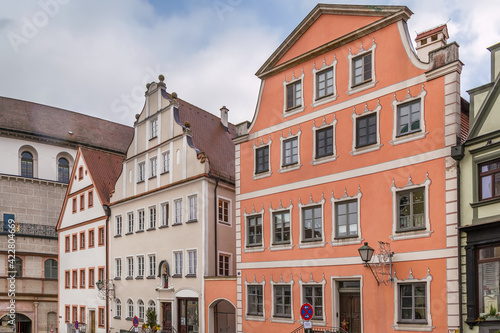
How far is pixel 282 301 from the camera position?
939 inches

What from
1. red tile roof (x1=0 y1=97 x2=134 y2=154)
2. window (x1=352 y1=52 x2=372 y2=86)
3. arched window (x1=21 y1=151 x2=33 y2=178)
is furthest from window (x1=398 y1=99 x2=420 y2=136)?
arched window (x1=21 y1=151 x2=33 y2=178)

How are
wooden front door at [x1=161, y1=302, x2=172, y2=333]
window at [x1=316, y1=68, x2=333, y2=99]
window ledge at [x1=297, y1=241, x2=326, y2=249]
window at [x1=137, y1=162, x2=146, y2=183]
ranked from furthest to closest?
1. window at [x1=137, y1=162, x2=146, y2=183]
2. wooden front door at [x1=161, y1=302, x2=172, y2=333]
3. window at [x1=316, y1=68, x2=333, y2=99]
4. window ledge at [x1=297, y1=241, x2=326, y2=249]

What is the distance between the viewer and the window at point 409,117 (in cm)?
1992

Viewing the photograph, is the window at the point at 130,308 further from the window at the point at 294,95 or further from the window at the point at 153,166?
the window at the point at 294,95

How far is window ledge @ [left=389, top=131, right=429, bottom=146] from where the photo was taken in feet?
64.3

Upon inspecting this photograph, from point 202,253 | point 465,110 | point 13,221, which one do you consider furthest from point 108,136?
point 465,110

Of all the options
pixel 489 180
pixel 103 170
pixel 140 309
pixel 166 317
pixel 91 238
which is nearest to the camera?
pixel 489 180

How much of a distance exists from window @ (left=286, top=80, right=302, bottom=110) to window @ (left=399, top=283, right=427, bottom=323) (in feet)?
28.8

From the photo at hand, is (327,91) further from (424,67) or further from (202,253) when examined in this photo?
(202,253)

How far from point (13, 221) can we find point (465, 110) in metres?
39.2

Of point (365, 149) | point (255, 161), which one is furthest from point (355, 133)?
point (255, 161)

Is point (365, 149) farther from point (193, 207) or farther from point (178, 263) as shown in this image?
point (178, 263)

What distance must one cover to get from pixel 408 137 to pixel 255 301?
390 inches

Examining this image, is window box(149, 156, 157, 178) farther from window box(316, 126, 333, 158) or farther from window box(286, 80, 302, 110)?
window box(316, 126, 333, 158)
